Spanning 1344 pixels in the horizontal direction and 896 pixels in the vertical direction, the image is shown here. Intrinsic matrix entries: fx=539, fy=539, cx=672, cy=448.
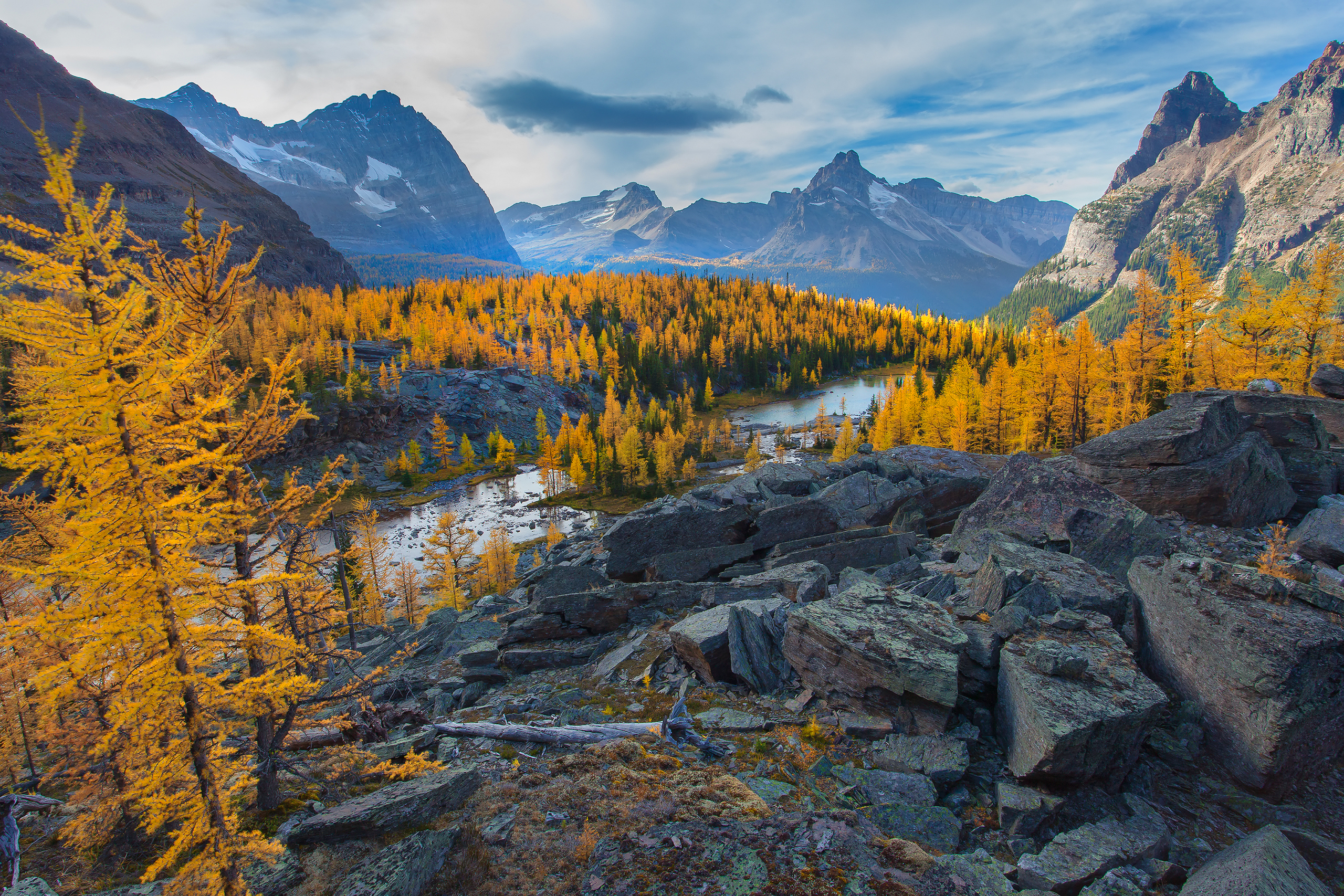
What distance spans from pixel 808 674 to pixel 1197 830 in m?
6.67

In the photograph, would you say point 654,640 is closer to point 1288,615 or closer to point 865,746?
point 865,746

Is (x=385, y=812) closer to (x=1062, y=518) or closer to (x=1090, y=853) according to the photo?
(x=1090, y=853)

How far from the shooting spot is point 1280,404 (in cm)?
2366

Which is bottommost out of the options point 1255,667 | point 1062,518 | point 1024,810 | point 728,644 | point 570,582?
point 570,582

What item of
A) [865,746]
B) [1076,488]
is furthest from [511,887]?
[1076,488]

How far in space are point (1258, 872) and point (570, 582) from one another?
19672mm


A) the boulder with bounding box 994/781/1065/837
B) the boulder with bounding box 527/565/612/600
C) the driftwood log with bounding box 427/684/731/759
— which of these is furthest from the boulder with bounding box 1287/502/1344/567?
the boulder with bounding box 527/565/612/600

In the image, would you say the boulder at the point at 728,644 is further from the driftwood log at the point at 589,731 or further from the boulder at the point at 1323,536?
the boulder at the point at 1323,536

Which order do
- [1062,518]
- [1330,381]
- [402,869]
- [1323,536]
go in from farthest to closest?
[1330,381]
[1062,518]
[1323,536]
[402,869]

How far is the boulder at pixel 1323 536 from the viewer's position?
16219mm

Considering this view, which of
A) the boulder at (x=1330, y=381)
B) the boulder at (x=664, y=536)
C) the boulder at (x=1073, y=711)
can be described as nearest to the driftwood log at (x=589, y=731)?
the boulder at (x=1073, y=711)

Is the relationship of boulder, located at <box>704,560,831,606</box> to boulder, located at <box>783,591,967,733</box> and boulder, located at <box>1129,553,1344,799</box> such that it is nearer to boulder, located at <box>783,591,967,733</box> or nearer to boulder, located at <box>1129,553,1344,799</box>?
boulder, located at <box>783,591,967,733</box>

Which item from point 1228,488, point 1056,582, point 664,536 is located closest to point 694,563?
point 664,536

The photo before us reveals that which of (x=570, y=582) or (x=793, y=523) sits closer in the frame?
(x=570, y=582)
